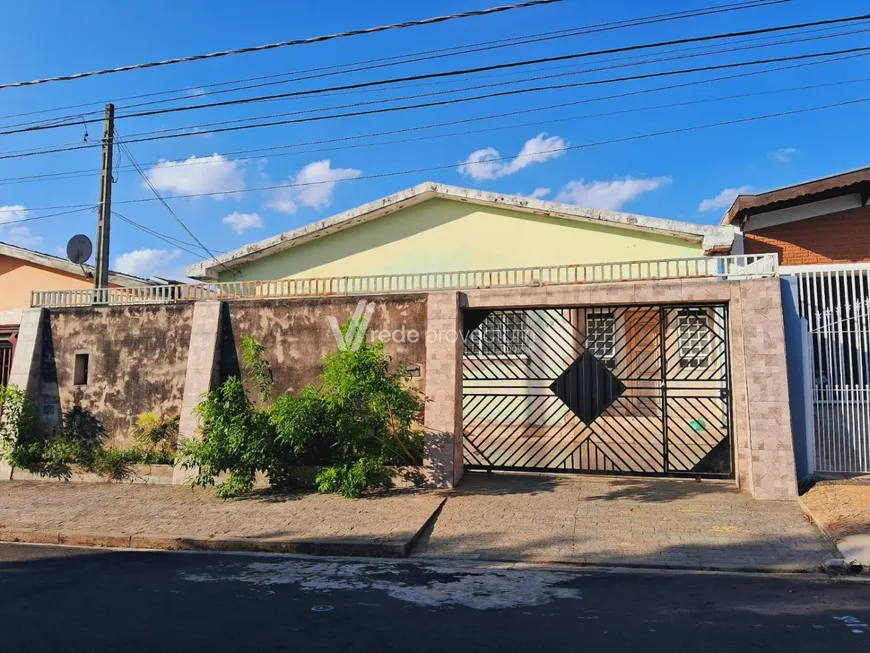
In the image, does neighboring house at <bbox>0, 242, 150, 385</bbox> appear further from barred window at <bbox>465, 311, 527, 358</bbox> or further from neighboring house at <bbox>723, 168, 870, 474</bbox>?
neighboring house at <bbox>723, 168, 870, 474</bbox>

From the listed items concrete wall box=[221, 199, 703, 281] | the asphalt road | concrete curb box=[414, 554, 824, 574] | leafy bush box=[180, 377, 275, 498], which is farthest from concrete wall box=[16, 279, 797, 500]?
concrete wall box=[221, 199, 703, 281]

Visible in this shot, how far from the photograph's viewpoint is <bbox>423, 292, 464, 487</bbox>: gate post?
9.58 m

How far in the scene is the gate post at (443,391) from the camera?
9.58 m

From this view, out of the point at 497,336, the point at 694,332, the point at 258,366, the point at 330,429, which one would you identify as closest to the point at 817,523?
the point at 694,332

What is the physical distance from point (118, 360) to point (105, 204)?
3.86 meters

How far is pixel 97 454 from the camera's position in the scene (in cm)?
1127

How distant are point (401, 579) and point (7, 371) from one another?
10.7 metres

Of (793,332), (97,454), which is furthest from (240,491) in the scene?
(793,332)

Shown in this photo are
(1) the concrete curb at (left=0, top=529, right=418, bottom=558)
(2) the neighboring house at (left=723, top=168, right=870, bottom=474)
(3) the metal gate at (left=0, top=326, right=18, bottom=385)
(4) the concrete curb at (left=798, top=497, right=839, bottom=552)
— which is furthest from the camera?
(3) the metal gate at (left=0, top=326, right=18, bottom=385)

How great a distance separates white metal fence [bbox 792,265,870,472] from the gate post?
191 inches

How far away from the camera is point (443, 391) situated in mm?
9812

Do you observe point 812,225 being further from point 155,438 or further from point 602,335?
point 155,438

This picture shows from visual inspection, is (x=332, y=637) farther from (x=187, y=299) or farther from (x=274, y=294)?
(x=187, y=299)

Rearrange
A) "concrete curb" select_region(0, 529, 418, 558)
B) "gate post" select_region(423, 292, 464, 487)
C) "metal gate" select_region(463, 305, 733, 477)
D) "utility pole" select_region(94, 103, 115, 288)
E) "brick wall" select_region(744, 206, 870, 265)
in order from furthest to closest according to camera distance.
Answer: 1. "utility pole" select_region(94, 103, 115, 288)
2. "brick wall" select_region(744, 206, 870, 265)
3. "metal gate" select_region(463, 305, 733, 477)
4. "gate post" select_region(423, 292, 464, 487)
5. "concrete curb" select_region(0, 529, 418, 558)
